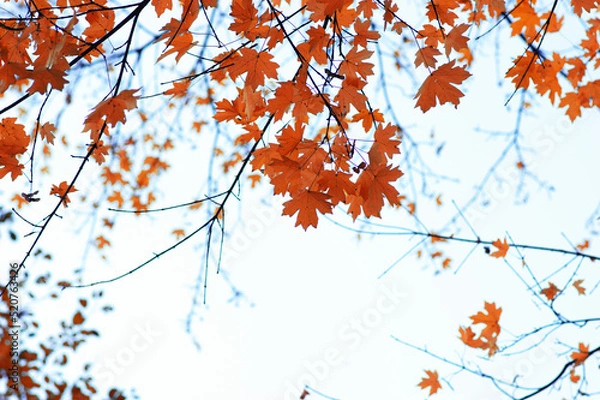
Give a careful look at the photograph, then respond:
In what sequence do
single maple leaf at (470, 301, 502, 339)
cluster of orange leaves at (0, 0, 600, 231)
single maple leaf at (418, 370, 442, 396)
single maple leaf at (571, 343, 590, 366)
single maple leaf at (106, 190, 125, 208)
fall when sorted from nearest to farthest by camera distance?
cluster of orange leaves at (0, 0, 600, 231) → single maple leaf at (571, 343, 590, 366) → single maple leaf at (470, 301, 502, 339) → single maple leaf at (418, 370, 442, 396) → single maple leaf at (106, 190, 125, 208)

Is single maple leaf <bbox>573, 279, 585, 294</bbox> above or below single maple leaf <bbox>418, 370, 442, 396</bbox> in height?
above

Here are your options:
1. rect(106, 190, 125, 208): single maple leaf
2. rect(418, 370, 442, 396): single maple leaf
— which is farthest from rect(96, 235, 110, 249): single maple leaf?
rect(418, 370, 442, 396): single maple leaf

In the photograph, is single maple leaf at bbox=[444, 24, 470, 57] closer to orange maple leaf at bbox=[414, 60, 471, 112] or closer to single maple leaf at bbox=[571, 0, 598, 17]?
orange maple leaf at bbox=[414, 60, 471, 112]

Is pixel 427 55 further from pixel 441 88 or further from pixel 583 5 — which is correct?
pixel 583 5

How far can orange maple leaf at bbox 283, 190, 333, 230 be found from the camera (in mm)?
1247

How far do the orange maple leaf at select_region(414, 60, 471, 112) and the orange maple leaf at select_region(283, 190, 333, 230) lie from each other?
1.23ft

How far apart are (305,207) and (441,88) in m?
0.48

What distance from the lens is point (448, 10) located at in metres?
1.58

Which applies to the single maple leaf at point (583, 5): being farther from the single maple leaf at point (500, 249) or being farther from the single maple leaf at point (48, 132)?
the single maple leaf at point (48, 132)

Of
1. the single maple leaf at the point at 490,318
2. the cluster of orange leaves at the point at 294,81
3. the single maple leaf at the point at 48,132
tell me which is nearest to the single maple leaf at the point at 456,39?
the cluster of orange leaves at the point at 294,81

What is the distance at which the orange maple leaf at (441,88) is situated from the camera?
4.12 feet

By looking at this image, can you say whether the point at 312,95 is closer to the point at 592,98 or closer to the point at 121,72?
the point at 121,72

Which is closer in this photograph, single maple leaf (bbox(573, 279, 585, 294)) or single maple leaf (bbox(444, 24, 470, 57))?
single maple leaf (bbox(444, 24, 470, 57))

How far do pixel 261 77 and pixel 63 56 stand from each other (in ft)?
1.62
